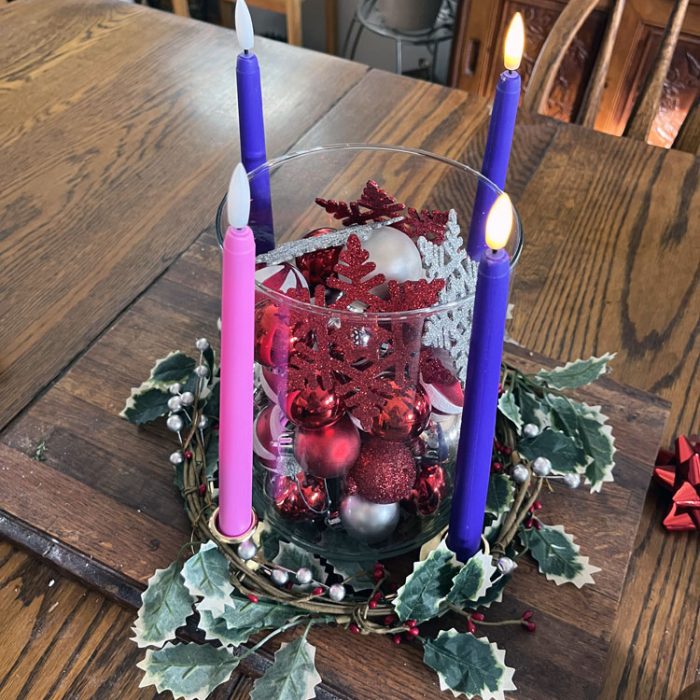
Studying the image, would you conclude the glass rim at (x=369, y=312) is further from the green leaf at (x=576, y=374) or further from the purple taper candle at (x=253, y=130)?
the green leaf at (x=576, y=374)

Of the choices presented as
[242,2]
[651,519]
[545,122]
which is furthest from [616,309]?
[242,2]

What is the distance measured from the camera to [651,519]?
519 mm

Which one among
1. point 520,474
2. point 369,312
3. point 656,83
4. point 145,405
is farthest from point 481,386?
point 656,83

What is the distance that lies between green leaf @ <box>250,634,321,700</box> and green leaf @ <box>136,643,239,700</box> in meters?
0.02

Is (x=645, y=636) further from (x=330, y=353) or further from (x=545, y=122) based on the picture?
(x=545, y=122)

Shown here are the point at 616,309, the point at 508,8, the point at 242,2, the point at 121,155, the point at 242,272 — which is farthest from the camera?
the point at 508,8

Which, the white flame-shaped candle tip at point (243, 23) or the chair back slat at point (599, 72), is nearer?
the white flame-shaped candle tip at point (243, 23)

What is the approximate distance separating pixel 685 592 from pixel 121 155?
674 mm

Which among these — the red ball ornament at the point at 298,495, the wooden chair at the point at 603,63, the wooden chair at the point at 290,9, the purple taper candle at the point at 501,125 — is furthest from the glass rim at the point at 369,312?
the wooden chair at the point at 290,9

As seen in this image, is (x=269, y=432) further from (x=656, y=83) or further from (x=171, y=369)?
(x=656, y=83)

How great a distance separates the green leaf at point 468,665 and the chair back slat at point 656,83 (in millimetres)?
756

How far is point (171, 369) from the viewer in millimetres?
523

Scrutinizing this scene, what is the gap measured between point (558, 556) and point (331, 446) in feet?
0.52

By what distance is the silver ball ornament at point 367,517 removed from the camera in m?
0.40
